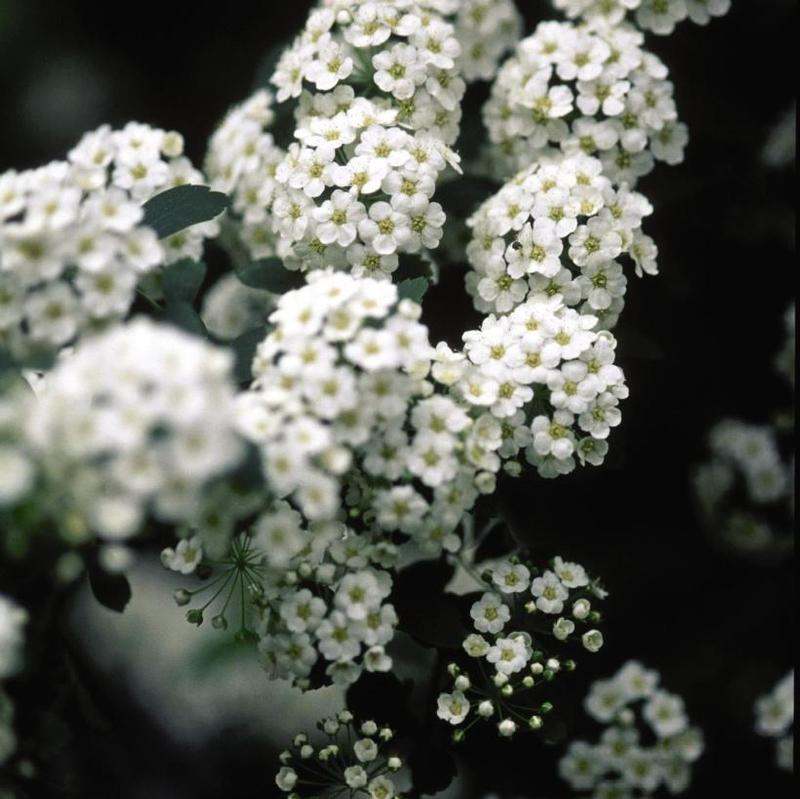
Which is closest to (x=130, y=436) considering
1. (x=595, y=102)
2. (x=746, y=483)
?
(x=595, y=102)

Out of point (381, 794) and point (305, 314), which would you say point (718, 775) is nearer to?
point (381, 794)

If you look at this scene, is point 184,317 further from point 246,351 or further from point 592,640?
point 592,640

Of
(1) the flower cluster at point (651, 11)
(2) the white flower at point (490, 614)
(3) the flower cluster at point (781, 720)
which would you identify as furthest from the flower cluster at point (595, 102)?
(3) the flower cluster at point (781, 720)

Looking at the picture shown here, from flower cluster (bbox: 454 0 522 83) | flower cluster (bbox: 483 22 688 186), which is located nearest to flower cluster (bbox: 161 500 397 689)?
flower cluster (bbox: 483 22 688 186)

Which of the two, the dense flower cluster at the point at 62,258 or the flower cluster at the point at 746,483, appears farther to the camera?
the flower cluster at the point at 746,483

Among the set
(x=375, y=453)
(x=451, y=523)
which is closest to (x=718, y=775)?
(x=451, y=523)

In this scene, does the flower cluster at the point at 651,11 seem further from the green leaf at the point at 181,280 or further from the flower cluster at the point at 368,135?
the green leaf at the point at 181,280
